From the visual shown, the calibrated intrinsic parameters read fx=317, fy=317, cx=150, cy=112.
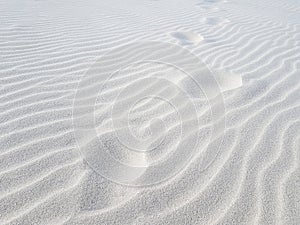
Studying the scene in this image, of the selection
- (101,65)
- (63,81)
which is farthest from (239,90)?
(63,81)

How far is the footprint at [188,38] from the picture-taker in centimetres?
488

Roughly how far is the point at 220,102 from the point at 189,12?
417cm

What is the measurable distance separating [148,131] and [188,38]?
286cm

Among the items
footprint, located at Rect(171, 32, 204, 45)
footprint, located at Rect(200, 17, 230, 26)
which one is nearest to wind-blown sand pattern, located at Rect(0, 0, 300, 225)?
footprint, located at Rect(171, 32, 204, 45)

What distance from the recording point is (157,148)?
2.50 m

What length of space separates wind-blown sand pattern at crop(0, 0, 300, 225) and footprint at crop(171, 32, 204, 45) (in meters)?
0.02

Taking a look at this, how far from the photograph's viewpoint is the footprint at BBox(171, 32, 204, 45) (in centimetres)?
488

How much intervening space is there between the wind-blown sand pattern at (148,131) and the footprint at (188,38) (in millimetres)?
19

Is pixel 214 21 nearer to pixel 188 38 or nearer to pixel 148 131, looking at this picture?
pixel 188 38

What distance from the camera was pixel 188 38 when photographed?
5.12 metres

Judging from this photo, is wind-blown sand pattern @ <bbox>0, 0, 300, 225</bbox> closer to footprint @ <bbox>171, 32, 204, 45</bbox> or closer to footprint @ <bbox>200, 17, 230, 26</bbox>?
footprint @ <bbox>171, 32, 204, 45</bbox>

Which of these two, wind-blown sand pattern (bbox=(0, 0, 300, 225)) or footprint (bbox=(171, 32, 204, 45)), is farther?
footprint (bbox=(171, 32, 204, 45))

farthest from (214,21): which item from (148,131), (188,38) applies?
(148,131)

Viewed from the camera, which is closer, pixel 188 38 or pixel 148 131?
pixel 148 131
